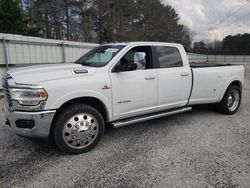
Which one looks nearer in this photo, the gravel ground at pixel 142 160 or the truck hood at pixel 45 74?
the gravel ground at pixel 142 160

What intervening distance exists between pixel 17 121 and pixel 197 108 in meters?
4.95

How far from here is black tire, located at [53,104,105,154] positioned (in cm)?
325

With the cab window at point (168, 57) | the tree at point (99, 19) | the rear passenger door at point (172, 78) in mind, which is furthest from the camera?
the tree at point (99, 19)

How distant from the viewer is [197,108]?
634cm

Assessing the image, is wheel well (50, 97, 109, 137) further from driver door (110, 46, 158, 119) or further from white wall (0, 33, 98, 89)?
white wall (0, 33, 98, 89)

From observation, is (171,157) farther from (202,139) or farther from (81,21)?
(81,21)

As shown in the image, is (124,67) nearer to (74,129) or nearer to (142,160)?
(74,129)

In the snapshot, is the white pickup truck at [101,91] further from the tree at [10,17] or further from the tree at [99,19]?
the tree at [99,19]

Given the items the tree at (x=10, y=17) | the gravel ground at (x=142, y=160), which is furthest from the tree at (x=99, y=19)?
the gravel ground at (x=142, y=160)

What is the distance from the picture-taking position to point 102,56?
13.5 ft

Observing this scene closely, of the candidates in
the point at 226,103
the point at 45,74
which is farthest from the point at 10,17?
the point at 226,103

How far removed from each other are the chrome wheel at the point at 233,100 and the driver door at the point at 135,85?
8.72 ft

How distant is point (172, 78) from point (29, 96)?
275 centimetres

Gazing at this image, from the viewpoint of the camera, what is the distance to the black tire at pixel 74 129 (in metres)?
3.25
